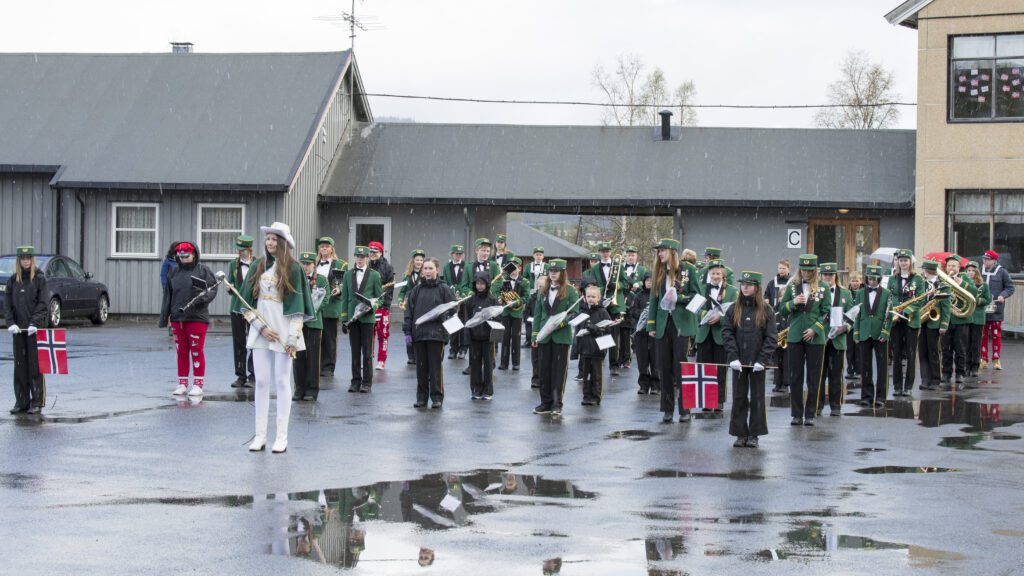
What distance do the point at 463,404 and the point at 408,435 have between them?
2751 mm

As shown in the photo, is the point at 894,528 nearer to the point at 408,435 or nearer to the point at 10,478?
the point at 408,435

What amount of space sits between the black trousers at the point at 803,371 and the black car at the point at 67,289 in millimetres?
17240

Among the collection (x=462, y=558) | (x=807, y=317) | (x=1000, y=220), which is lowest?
(x=462, y=558)

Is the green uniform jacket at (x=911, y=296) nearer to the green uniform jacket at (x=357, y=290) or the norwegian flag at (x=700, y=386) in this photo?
the norwegian flag at (x=700, y=386)

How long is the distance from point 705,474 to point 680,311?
383cm

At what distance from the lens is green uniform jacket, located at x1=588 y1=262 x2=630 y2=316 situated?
18656 mm

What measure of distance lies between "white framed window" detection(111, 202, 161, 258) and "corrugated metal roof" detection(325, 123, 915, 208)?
4.18 meters

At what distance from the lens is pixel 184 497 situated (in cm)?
913

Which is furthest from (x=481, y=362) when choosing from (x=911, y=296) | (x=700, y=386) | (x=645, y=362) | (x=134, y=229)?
(x=134, y=229)

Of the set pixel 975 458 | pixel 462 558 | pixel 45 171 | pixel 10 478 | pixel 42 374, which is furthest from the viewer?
pixel 45 171

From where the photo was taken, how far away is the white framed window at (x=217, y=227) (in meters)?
31.2

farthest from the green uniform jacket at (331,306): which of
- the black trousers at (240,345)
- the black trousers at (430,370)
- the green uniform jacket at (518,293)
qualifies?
the green uniform jacket at (518,293)

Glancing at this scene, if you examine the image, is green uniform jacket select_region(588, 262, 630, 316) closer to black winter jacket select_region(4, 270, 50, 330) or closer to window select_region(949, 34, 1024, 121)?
black winter jacket select_region(4, 270, 50, 330)

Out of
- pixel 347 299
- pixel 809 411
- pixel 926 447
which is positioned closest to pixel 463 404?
pixel 347 299
